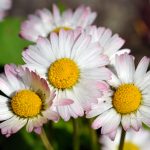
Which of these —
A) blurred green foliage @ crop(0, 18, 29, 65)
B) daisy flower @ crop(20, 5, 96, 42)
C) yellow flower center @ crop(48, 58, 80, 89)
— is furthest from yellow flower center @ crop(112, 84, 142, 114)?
blurred green foliage @ crop(0, 18, 29, 65)

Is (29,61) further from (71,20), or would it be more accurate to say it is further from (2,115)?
(71,20)

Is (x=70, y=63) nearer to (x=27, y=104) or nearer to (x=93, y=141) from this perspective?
(x=27, y=104)

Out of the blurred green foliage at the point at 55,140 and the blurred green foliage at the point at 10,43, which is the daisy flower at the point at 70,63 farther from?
the blurred green foliage at the point at 10,43

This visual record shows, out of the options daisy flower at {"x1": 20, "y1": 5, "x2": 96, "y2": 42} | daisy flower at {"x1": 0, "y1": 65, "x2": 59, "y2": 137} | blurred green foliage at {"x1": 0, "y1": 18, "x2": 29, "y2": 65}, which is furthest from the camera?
blurred green foliage at {"x1": 0, "y1": 18, "x2": 29, "y2": 65}

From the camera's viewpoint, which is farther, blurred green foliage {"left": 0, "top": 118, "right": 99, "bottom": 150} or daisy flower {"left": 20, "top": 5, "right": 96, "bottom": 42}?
blurred green foliage {"left": 0, "top": 118, "right": 99, "bottom": 150}

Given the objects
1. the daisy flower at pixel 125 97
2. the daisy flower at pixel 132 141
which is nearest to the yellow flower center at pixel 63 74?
the daisy flower at pixel 125 97

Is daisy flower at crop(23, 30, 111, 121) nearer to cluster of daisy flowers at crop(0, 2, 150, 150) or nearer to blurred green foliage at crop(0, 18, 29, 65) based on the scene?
cluster of daisy flowers at crop(0, 2, 150, 150)

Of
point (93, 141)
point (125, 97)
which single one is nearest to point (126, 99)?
point (125, 97)

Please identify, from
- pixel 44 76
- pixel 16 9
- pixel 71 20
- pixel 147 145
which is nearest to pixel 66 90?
pixel 44 76
